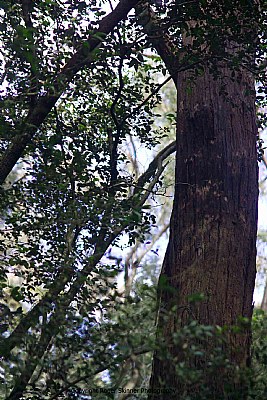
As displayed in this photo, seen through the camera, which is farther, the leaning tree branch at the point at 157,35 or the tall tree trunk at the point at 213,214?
the leaning tree branch at the point at 157,35

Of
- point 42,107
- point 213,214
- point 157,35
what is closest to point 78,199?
point 42,107

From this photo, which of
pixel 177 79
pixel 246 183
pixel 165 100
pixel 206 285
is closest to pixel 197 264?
pixel 206 285

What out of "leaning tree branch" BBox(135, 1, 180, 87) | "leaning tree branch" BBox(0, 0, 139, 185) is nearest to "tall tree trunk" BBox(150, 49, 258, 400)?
"leaning tree branch" BBox(135, 1, 180, 87)

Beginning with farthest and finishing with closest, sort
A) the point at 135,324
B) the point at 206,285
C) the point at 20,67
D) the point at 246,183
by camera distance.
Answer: the point at 20,67, the point at 246,183, the point at 206,285, the point at 135,324

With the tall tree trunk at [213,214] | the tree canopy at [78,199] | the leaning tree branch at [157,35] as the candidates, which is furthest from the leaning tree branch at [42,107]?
the tall tree trunk at [213,214]

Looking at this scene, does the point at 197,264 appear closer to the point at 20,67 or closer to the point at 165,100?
the point at 20,67

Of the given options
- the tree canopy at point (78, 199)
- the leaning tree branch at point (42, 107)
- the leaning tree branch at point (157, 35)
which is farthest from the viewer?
the leaning tree branch at point (157, 35)

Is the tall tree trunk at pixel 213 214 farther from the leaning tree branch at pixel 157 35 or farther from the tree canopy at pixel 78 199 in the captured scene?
the leaning tree branch at pixel 157 35

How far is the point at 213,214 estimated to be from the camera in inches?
114

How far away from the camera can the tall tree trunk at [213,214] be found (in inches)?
106

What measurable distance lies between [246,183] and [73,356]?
54.1 inches

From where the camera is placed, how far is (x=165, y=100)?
11.6 meters

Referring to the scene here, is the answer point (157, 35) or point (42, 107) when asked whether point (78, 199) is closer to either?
point (42, 107)

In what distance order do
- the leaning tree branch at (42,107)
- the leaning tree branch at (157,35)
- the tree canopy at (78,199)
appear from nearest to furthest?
the tree canopy at (78,199) < the leaning tree branch at (42,107) < the leaning tree branch at (157,35)
